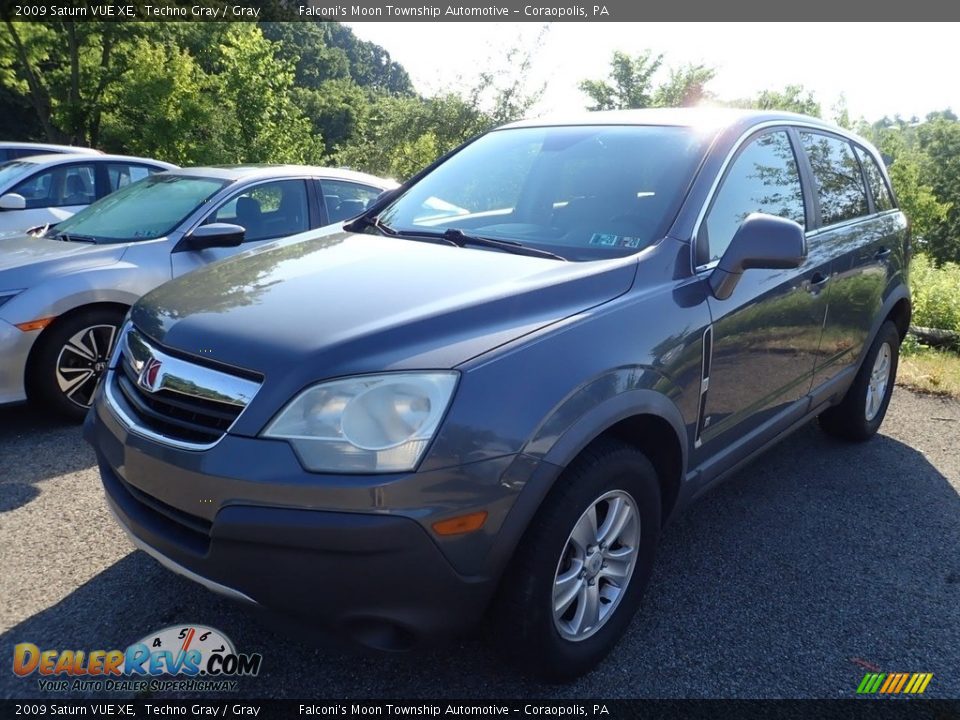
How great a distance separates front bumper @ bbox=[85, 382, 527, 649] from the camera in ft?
5.90

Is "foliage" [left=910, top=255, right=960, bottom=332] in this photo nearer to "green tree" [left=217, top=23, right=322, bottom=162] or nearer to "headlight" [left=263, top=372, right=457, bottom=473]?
"headlight" [left=263, top=372, right=457, bottom=473]

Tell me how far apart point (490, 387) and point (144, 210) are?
3.95 meters

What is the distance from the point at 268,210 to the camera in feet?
17.0

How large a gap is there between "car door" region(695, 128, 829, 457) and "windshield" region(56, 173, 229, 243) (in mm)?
3467

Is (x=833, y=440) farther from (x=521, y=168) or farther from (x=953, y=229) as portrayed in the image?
(x=953, y=229)

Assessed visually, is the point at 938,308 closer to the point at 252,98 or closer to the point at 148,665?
the point at 148,665

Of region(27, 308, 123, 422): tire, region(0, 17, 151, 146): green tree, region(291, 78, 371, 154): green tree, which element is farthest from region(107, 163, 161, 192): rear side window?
region(291, 78, 371, 154): green tree

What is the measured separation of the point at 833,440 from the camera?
15.0ft

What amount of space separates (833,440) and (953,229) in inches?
2554

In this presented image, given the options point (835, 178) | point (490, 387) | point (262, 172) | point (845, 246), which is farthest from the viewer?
point (262, 172)

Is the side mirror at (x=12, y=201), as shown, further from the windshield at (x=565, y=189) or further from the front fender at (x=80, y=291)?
the windshield at (x=565, y=189)

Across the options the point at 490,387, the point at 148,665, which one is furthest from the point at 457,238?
the point at 148,665

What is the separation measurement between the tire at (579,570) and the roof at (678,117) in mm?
1542

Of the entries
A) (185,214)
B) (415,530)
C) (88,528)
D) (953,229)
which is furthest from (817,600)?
(953,229)
